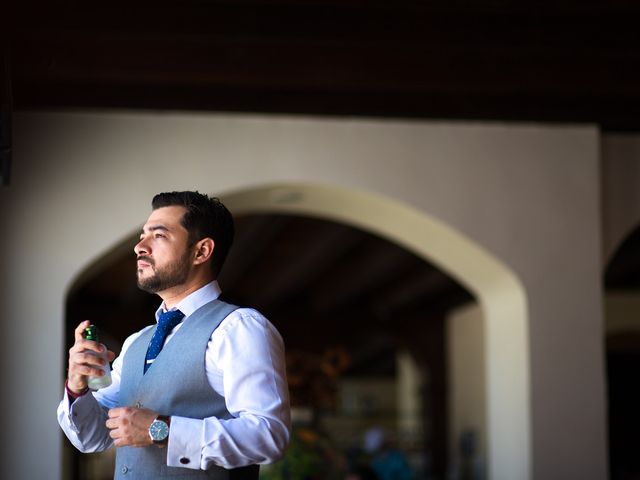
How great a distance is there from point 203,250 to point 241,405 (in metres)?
0.29

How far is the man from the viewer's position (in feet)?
4.94

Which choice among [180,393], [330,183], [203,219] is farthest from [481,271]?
[180,393]

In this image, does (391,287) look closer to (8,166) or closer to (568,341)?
(568,341)

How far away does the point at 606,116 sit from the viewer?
15.0 feet

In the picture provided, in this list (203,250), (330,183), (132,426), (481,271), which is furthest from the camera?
(481,271)

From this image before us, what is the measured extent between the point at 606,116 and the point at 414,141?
88cm

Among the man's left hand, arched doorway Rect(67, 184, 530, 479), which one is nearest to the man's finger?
the man's left hand

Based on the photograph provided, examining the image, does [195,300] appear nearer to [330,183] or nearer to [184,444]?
[184,444]

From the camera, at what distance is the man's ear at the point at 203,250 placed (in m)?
1.71

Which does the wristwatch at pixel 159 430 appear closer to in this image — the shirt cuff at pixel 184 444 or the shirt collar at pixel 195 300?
the shirt cuff at pixel 184 444

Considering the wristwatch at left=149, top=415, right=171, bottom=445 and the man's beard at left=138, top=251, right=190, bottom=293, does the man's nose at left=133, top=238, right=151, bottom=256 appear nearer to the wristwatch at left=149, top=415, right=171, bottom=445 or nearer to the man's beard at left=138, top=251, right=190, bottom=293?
the man's beard at left=138, top=251, right=190, bottom=293

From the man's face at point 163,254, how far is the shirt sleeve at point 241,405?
Result: 0.13m

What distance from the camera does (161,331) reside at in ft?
5.59

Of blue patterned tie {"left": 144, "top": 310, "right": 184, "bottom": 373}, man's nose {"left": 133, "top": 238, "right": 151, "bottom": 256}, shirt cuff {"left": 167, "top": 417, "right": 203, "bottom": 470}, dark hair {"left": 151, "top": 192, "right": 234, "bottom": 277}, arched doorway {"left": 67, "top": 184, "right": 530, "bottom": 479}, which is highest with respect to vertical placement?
arched doorway {"left": 67, "top": 184, "right": 530, "bottom": 479}
